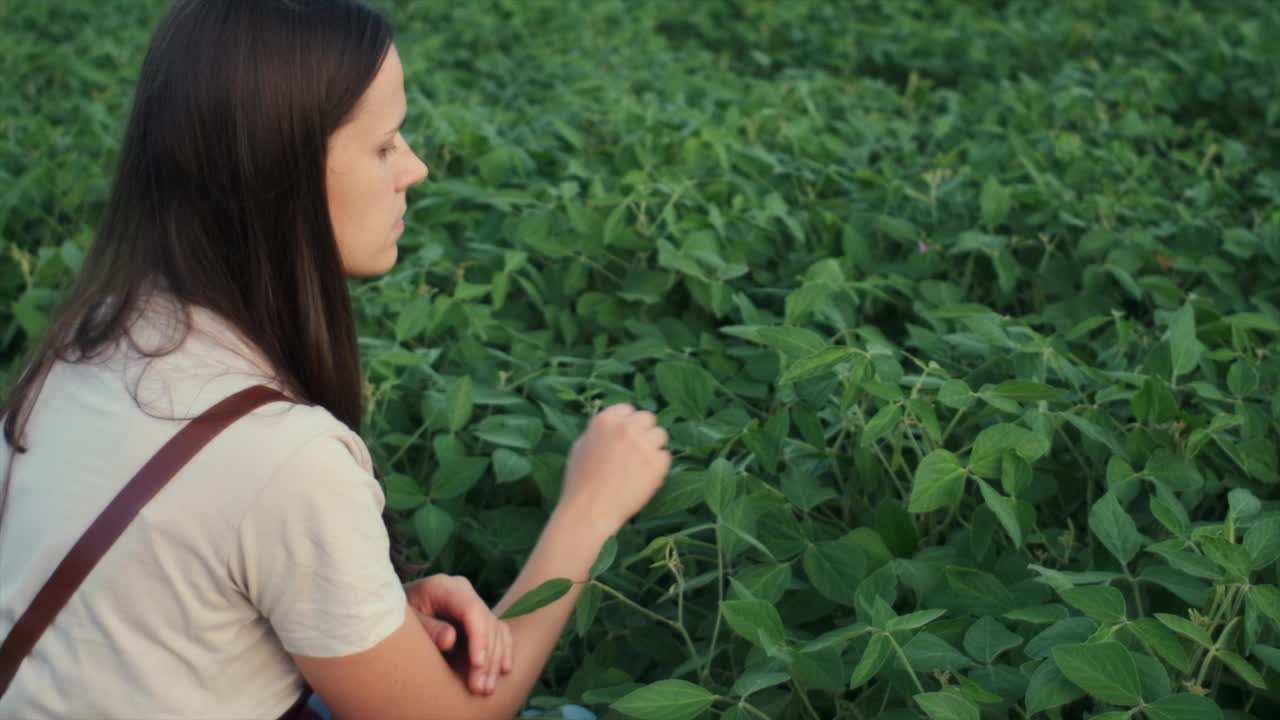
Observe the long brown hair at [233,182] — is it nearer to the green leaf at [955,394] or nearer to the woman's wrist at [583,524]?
the woman's wrist at [583,524]

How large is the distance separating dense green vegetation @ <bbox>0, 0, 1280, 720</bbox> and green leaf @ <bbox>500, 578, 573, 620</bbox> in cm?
5

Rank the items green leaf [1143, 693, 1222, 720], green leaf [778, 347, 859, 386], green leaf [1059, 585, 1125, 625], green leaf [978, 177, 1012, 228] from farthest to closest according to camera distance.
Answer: green leaf [978, 177, 1012, 228], green leaf [778, 347, 859, 386], green leaf [1059, 585, 1125, 625], green leaf [1143, 693, 1222, 720]

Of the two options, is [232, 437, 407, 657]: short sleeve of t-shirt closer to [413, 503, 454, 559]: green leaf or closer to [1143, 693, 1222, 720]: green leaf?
[413, 503, 454, 559]: green leaf

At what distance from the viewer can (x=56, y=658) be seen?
1153mm

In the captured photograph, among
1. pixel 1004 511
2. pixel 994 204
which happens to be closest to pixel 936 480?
pixel 1004 511

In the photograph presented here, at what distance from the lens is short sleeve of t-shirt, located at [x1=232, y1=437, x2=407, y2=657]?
1.13m

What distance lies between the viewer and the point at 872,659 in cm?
116

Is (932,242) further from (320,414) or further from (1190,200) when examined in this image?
(320,414)

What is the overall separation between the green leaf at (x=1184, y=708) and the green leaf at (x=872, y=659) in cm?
21

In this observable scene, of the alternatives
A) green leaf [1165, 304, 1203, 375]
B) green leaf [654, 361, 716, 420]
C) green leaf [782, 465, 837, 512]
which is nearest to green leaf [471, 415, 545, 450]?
green leaf [654, 361, 716, 420]

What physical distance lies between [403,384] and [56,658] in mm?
787

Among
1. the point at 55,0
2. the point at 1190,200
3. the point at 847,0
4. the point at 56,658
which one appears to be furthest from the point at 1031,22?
the point at 56,658

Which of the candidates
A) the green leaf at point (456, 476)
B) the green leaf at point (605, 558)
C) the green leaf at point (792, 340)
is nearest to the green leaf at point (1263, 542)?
the green leaf at point (792, 340)

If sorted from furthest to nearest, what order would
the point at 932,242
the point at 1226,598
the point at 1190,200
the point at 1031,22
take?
the point at 1031,22 → the point at 1190,200 → the point at 932,242 → the point at 1226,598
